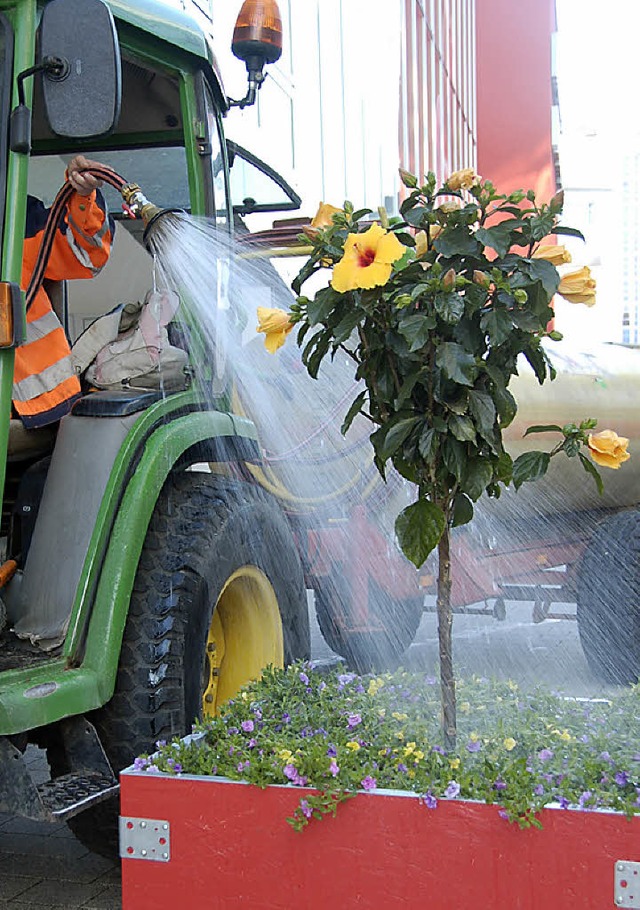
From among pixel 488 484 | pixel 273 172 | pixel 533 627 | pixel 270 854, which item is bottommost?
pixel 533 627

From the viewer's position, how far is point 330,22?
511 inches

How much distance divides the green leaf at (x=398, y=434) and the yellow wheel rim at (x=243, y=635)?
48.9 inches

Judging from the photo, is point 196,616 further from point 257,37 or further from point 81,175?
point 257,37

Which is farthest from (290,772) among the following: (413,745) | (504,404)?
(504,404)

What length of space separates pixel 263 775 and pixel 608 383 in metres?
3.76

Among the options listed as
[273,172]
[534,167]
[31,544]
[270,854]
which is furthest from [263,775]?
[534,167]

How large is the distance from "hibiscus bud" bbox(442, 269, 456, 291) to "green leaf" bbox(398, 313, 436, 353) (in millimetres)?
73

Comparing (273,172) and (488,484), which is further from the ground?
(273,172)

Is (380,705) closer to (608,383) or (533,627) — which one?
(608,383)

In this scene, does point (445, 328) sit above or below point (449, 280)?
below

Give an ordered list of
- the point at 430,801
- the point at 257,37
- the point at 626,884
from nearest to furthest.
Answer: the point at 626,884 → the point at 430,801 → the point at 257,37

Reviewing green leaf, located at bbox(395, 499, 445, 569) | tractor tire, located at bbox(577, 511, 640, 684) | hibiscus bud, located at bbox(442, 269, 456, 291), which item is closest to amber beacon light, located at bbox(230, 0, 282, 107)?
hibiscus bud, located at bbox(442, 269, 456, 291)

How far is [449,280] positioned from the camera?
99.7 inches

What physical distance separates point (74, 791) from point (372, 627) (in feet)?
9.35
